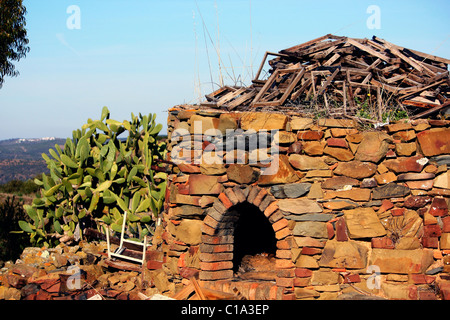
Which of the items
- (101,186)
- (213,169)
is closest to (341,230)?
(213,169)

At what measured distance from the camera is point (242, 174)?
5988mm

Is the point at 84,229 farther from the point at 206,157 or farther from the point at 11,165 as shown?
the point at 11,165

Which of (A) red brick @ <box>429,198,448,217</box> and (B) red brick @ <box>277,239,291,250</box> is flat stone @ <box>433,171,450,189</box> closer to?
(A) red brick @ <box>429,198,448,217</box>

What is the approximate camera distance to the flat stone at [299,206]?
19.1 feet

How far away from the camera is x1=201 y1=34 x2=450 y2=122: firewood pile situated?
6398 mm

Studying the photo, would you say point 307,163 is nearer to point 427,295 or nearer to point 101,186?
point 427,295

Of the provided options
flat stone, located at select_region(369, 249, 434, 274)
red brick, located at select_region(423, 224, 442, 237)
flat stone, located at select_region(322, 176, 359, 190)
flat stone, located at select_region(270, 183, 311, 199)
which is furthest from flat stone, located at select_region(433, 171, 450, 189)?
flat stone, located at select_region(270, 183, 311, 199)

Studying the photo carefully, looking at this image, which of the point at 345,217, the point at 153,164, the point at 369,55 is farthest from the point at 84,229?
the point at 369,55

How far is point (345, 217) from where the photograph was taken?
5.81 meters

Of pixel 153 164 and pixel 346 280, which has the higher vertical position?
pixel 153 164

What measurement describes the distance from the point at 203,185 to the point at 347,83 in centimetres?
250

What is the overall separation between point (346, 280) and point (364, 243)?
0.50 m

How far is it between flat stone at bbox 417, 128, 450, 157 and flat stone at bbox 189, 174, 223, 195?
2557 millimetres

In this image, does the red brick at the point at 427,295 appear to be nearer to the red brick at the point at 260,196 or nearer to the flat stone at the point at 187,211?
the red brick at the point at 260,196
